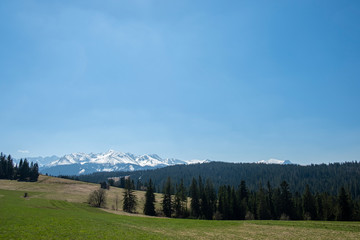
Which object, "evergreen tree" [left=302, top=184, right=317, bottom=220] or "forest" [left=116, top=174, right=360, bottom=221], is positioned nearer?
"forest" [left=116, top=174, right=360, bottom=221]

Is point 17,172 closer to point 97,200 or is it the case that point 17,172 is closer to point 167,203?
point 97,200

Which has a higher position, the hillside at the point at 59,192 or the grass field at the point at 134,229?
the grass field at the point at 134,229

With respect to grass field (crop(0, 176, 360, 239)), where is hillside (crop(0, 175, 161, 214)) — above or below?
below

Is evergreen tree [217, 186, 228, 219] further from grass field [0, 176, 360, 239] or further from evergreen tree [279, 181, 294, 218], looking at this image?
grass field [0, 176, 360, 239]

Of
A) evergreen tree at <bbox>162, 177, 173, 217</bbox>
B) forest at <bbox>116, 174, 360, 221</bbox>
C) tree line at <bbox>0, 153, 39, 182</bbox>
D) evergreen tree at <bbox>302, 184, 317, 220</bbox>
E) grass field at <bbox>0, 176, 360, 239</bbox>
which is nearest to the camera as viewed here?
grass field at <bbox>0, 176, 360, 239</bbox>

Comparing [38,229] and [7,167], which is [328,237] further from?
[7,167]

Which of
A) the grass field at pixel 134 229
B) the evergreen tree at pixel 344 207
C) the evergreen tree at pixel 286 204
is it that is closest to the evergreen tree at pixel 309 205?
the evergreen tree at pixel 286 204

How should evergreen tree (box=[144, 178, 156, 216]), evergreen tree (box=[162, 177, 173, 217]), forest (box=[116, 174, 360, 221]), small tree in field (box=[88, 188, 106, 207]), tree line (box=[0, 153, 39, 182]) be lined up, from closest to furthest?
forest (box=[116, 174, 360, 221]) → evergreen tree (box=[144, 178, 156, 216]) → evergreen tree (box=[162, 177, 173, 217]) → small tree in field (box=[88, 188, 106, 207]) → tree line (box=[0, 153, 39, 182])

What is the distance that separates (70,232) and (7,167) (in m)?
165

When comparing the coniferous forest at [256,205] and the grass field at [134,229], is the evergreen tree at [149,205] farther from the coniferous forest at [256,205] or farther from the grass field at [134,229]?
the grass field at [134,229]

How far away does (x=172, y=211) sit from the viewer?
85.7 m

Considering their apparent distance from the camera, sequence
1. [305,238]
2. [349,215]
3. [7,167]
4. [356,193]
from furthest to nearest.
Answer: [356,193], [7,167], [349,215], [305,238]

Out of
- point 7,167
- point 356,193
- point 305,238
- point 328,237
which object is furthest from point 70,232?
point 356,193

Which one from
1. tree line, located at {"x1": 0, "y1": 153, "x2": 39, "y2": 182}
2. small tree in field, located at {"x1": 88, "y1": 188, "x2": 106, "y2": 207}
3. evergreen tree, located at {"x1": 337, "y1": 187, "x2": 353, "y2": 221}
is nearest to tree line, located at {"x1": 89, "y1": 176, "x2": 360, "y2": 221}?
evergreen tree, located at {"x1": 337, "y1": 187, "x2": 353, "y2": 221}
